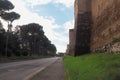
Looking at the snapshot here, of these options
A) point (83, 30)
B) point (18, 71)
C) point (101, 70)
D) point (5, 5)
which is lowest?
point (18, 71)

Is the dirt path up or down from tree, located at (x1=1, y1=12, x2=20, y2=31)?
down

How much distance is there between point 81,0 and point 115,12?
1676cm

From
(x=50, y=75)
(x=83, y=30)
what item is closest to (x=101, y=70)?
(x=50, y=75)

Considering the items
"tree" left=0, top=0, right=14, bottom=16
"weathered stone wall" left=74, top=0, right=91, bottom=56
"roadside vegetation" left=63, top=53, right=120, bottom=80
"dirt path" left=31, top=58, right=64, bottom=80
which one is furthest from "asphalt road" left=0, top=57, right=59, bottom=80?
"tree" left=0, top=0, right=14, bottom=16

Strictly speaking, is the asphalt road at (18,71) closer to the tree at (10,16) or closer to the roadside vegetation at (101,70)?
the roadside vegetation at (101,70)

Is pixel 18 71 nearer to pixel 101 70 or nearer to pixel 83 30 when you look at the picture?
pixel 83 30

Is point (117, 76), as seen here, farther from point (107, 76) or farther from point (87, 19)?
point (87, 19)

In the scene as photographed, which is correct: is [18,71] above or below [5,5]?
below

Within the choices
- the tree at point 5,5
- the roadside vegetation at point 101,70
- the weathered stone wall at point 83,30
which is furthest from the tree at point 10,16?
the roadside vegetation at point 101,70

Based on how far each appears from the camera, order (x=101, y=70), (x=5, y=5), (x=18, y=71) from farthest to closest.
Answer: (x=5, y=5) < (x=18, y=71) < (x=101, y=70)

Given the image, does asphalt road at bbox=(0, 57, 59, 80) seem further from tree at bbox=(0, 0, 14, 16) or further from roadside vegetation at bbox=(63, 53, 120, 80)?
tree at bbox=(0, 0, 14, 16)

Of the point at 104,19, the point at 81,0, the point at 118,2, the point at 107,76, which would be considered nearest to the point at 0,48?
the point at 81,0

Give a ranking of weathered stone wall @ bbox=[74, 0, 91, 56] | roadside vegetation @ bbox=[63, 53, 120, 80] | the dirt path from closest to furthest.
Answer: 1. roadside vegetation @ bbox=[63, 53, 120, 80]
2. the dirt path
3. weathered stone wall @ bbox=[74, 0, 91, 56]

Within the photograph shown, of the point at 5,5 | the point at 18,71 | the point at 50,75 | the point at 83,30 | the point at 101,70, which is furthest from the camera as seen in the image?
the point at 5,5
